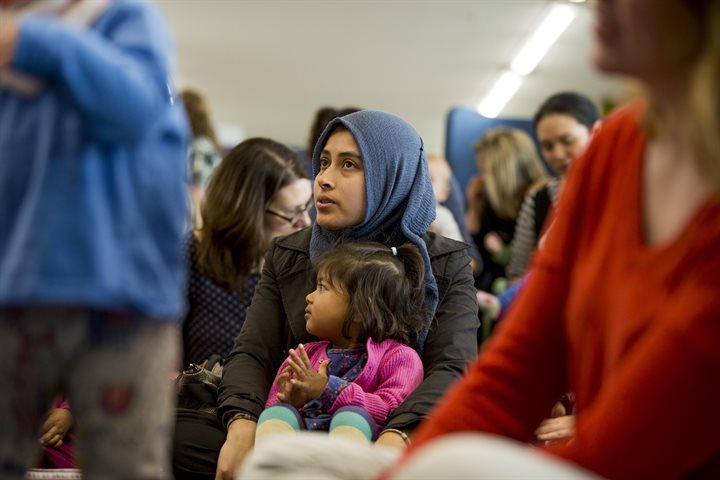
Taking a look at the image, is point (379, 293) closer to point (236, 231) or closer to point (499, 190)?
point (236, 231)

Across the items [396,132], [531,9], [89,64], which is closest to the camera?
[89,64]

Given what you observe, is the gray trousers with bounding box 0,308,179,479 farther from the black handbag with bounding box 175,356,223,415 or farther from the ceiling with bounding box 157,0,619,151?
the ceiling with bounding box 157,0,619,151

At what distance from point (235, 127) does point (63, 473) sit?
12.8 metres

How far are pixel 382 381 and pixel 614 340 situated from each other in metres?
1.12

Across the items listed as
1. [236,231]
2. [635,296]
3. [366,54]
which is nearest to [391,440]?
[635,296]

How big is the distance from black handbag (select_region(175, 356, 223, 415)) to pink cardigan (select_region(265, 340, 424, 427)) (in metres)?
0.23

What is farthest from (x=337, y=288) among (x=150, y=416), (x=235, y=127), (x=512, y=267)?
(x=235, y=127)

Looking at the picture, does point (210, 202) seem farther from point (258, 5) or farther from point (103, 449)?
point (258, 5)

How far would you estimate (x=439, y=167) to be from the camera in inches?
187

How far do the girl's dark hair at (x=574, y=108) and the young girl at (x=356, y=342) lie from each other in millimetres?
2307

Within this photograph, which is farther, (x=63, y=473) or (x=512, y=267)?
(x=512, y=267)

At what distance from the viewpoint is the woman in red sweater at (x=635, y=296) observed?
3.38 feet

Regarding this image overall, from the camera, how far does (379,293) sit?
2.31 m

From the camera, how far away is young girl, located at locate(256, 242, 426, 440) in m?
2.10
